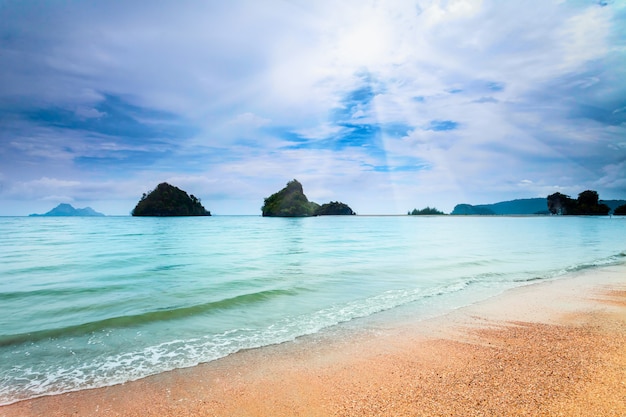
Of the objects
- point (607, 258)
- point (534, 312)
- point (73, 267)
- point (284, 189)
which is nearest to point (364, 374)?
point (534, 312)

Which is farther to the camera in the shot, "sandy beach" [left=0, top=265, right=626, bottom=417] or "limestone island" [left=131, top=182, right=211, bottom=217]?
"limestone island" [left=131, top=182, right=211, bottom=217]

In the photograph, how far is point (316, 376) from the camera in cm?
515

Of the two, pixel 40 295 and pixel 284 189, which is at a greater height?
pixel 284 189

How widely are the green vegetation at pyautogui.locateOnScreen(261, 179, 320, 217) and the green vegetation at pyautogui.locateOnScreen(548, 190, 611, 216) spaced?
12635cm

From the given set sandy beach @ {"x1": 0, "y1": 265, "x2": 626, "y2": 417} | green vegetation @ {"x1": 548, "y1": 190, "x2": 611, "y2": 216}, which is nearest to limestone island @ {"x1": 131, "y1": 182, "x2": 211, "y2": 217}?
sandy beach @ {"x1": 0, "y1": 265, "x2": 626, "y2": 417}

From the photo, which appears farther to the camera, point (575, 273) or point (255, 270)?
point (255, 270)

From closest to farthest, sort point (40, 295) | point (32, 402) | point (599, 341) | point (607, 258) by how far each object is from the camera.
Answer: point (32, 402) → point (599, 341) → point (40, 295) → point (607, 258)

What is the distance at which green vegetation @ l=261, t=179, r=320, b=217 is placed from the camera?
561 ft

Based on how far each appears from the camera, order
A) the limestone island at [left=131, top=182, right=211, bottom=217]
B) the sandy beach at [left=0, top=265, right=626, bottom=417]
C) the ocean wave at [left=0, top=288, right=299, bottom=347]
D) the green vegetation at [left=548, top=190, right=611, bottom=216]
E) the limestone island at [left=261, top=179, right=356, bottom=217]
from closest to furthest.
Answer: the sandy beach at [left=0, top=265, right=626, bottom=417], the ocean wave at [left=0, top=288, right=299, bottom=347], the green vegetation at [left=548, top=190, right=611, bottom=216], the limestone island at [left=261, top=179, right=356, bottom=217], the limestone island at [left=131, top=182, right=211, bottom=217]

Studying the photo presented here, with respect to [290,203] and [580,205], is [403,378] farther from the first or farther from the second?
[580,205]

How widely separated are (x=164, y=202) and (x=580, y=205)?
8376 inches

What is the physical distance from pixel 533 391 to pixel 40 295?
13692 millimetres

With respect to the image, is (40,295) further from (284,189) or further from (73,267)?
(284,189)

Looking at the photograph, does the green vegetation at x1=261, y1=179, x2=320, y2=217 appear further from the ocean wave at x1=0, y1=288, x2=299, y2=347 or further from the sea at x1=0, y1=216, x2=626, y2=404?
the ocean wave at x1=0, y1=288, x2=299, y2=347
